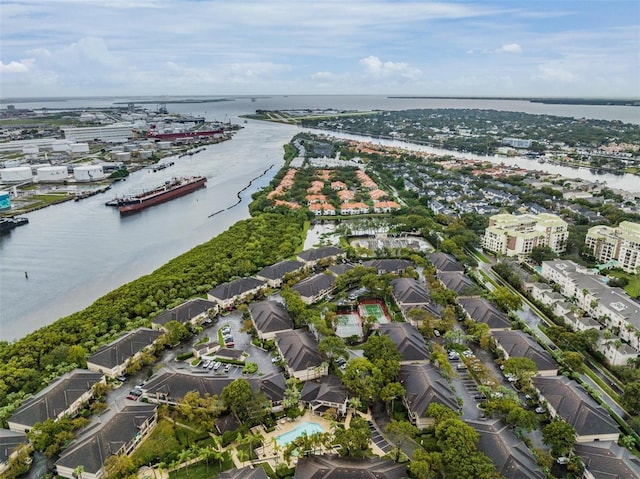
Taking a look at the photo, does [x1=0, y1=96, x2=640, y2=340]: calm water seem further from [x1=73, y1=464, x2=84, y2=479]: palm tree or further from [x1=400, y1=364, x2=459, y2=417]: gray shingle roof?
[x1=400, y1=364, x2=459, y2=417]: gray shingle roof

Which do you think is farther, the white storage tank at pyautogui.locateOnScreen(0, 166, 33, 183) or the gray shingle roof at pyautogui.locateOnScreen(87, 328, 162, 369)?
the white storage tank at pyautogui.locateOnScreen(0, 166, 33, 183)

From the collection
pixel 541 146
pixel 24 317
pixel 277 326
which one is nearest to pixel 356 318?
pixel 277 326

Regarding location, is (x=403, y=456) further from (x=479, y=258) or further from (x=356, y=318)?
(x=479, y=258)

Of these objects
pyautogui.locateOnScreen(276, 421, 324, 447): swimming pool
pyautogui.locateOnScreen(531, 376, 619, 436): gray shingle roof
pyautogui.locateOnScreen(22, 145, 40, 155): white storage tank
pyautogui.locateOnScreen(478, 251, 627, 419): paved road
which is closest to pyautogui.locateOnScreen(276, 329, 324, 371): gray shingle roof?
pyautogui.locateOnScreen(276, 421, 324, 447): swimming pool

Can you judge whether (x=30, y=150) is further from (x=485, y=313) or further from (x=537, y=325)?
(x=537, y=325)

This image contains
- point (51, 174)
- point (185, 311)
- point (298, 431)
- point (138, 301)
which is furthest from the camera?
point (51, 174)

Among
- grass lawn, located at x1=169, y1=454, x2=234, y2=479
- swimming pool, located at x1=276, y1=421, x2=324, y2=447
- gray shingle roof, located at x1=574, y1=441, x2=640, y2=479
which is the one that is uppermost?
gray shingle roof, located at x1=574, y1=441, x2=640, y2=479

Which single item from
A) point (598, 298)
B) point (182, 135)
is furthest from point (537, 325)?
point (182, 135)
